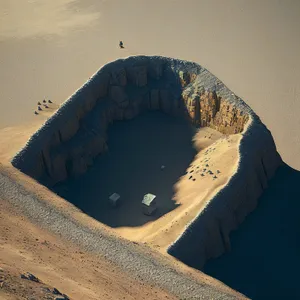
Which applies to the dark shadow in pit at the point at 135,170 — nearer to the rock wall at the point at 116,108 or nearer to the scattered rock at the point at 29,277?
the rock wall at the point at 116,108

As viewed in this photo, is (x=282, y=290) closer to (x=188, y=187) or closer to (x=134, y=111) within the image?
(x=188, y=187)

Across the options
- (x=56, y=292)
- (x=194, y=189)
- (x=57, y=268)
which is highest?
(x=56, y=292)

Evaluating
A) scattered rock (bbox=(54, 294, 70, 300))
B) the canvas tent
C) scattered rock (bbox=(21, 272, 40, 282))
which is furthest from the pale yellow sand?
scattered rock (bbox=(21, 272, 40, 282))

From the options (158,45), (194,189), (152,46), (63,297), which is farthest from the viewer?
(158,45)

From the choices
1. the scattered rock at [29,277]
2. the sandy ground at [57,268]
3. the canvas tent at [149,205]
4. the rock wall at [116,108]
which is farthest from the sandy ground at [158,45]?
the scattered rock at [29,277]

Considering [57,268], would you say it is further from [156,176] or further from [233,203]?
[156,176]

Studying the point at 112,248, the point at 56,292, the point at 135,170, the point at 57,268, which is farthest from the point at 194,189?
the point at 56,292

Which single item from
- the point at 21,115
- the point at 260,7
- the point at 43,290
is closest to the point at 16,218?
the point at 43,290
